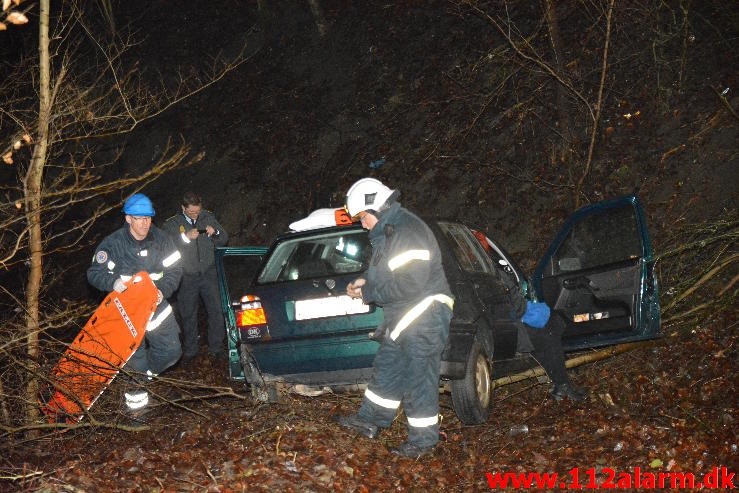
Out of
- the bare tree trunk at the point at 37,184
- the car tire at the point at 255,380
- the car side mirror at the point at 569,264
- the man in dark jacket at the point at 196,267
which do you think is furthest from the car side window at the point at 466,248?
the bare tree trunk at the point at 37,184

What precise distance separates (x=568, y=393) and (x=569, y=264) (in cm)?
133

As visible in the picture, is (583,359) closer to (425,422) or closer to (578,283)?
(578,283)

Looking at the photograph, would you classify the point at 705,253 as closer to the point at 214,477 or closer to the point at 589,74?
the point at 589,74

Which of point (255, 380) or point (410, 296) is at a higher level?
point (410, 296)

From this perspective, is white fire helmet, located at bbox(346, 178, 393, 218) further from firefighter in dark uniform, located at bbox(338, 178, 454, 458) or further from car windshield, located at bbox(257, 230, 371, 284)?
car windshield, located at bbox(257, 230, 371, 284)

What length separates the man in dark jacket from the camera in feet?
28.3

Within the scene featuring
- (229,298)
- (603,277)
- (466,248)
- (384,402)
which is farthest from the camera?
(229,298)

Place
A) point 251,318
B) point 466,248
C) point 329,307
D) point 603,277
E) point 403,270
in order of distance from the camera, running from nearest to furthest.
Answer: point 403,270, point 329,307, point 251,318, point 466,248, point 603,277

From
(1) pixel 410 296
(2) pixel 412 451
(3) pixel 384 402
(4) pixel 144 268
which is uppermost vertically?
(4) pixel 144 268

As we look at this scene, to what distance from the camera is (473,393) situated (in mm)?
5805

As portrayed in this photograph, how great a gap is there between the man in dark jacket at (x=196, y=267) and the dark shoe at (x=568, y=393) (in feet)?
14.1

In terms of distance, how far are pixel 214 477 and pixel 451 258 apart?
8.98 ft

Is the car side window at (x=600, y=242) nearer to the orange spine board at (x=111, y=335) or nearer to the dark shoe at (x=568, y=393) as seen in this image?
the dark shoe at (x=568, y=393)

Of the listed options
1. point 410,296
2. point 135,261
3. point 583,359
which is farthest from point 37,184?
point 583,359
